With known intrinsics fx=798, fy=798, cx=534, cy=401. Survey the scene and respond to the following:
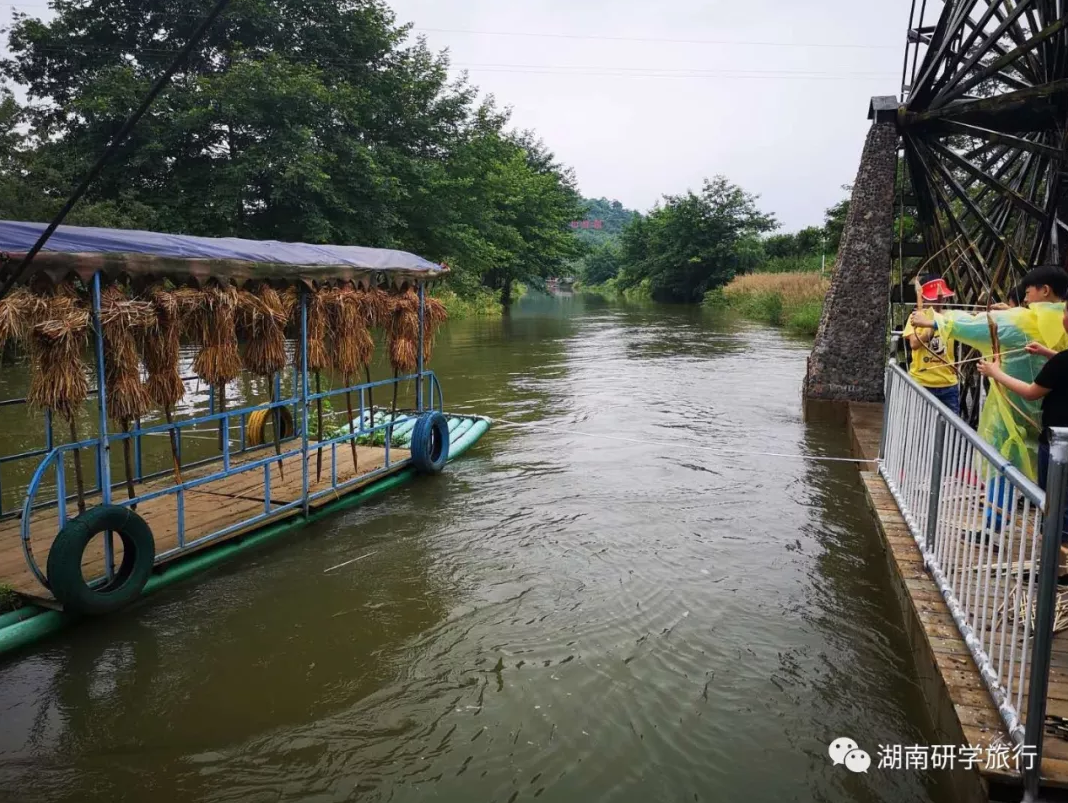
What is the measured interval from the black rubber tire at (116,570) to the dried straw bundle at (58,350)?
790mm

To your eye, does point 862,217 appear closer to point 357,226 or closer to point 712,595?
point 712,595

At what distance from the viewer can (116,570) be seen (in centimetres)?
571

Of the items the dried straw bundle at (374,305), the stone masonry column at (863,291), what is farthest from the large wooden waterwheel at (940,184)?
the dried straw bundle at (374,305)

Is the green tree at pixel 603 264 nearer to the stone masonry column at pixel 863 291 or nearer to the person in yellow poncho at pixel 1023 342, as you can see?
the stone masonry column at pixel 863 291

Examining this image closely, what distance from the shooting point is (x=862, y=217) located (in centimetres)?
1305

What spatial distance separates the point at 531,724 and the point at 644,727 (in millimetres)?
661

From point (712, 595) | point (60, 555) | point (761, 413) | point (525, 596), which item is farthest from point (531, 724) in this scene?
point (761, 413)

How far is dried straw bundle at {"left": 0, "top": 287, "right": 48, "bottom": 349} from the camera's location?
482 cm

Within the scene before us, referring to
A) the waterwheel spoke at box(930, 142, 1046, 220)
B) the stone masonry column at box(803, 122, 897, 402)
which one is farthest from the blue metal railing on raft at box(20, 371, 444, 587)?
the waterwheel spoke at box(930, 142, 1046, 220)

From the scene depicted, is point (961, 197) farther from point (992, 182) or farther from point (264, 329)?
point (264, 329)

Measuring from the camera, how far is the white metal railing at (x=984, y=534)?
290 cm

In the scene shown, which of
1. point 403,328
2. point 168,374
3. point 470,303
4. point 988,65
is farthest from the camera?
point 470,303

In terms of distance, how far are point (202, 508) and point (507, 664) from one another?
3.48 metres

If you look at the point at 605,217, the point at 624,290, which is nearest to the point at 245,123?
the point at 624,290
